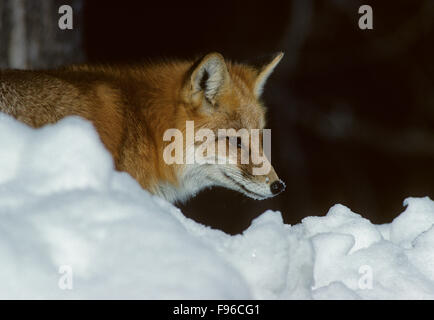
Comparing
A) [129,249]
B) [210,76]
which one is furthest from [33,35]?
[129,249]

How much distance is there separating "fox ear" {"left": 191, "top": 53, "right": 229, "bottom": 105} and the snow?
1.12 meters

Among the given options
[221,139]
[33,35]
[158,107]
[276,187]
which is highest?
[33,35]

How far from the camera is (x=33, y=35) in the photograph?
443cm

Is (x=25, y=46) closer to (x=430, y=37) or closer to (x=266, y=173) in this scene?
(x=266, y=173)

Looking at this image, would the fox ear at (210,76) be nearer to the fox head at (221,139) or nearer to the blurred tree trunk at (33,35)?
the fox head at (221,139)

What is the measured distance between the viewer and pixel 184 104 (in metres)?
3.38

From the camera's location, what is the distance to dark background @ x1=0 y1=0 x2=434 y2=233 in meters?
6.56

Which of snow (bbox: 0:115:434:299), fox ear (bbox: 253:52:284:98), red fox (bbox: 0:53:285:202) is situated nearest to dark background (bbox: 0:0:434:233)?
fox ear (bbox: 253:52:284:98)

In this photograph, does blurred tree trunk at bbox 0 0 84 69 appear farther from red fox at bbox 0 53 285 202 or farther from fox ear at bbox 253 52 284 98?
fox ear at bbox 253 52 284 98

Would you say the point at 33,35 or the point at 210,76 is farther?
the point at 33,35

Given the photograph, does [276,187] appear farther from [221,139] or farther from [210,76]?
[210,76]

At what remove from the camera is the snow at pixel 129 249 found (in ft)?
5.33

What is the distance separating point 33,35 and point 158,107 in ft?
5.59

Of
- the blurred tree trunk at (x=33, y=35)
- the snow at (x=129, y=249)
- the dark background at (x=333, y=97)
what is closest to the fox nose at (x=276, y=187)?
the snow at (x=129, y=249)
